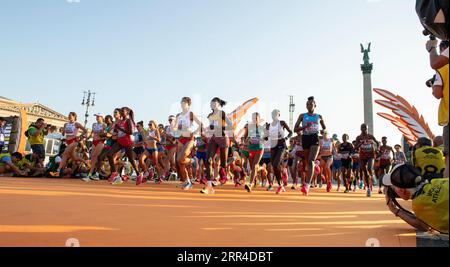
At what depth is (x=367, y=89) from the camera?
37031 millimetres

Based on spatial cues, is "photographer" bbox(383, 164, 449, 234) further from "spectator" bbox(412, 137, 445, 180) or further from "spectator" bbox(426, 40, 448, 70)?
"spectator" bbox(412, 137, 445, 180)

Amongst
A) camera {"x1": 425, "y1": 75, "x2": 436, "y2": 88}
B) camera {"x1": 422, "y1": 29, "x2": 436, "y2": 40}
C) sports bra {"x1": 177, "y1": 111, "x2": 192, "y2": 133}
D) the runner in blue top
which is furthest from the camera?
sports bra {"x1": 177, "y1": 111, "x2": 192, "y2": 133}

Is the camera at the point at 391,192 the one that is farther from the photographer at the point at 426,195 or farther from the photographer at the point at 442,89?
the photographer at the point at 426,195

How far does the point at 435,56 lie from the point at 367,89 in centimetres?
3810

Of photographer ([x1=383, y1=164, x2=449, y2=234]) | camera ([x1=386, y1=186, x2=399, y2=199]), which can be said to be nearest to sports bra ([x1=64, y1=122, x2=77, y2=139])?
camera ([x1=386, y1=186, x2=399, y2=199])

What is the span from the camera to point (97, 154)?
9.66m

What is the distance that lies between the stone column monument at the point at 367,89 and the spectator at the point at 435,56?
35.2m

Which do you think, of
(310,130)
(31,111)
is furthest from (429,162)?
(31,111)

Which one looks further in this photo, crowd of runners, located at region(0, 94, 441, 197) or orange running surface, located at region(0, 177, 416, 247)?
crowd of runners, located at region(0, 94, 441, 197)

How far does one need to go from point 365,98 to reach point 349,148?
28098mm

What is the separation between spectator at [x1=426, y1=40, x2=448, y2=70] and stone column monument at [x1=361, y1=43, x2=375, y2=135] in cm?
3523

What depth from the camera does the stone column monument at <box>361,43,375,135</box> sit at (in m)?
35.6
